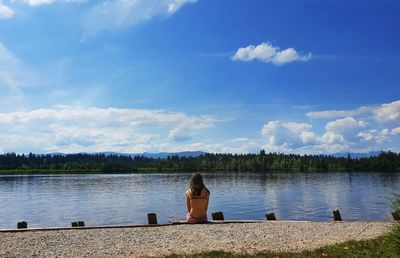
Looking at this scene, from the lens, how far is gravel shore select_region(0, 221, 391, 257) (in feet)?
49.9

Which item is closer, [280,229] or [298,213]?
[280,229]

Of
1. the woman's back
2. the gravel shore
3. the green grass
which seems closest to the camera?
the green grass

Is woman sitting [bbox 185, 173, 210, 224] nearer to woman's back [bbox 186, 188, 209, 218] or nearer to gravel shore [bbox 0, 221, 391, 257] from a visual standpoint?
woman's back [bbox 186, 188, 209, 218]

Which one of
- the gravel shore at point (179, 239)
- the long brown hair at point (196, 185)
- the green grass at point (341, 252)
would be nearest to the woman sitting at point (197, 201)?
the long brown hair at point (196, 185)

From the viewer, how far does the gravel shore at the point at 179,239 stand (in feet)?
49.9

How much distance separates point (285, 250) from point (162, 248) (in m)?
4.16

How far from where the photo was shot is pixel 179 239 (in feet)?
56.3

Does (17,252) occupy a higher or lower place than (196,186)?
lower

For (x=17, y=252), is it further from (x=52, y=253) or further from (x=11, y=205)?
(x=11, y=205)

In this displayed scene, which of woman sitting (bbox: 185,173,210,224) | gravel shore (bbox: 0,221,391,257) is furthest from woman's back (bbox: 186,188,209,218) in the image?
gravel shore (bbox: 0,221,391,257)

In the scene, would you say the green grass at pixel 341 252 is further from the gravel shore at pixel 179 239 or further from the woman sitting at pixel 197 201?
the woman sitting at pixel 197 201

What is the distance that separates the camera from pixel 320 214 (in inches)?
1761

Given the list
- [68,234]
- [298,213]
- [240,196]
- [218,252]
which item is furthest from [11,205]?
[218,252]

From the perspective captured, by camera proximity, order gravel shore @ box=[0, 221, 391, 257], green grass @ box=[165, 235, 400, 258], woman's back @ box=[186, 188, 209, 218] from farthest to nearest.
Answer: woman's back @ box=[186, 188, 209, 218]
gravel shore @ box=[0, 221, 391, 257]
green grass @ box=[165, 235, 400, 258]
